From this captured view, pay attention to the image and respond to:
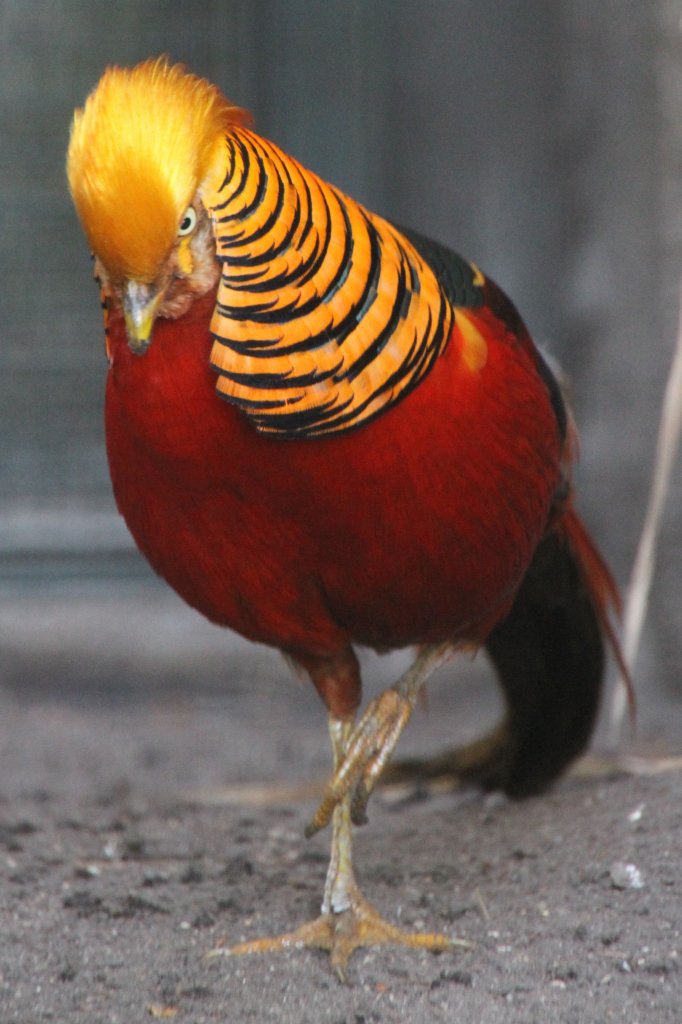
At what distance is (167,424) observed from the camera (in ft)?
7.59

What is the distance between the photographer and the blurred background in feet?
15.9

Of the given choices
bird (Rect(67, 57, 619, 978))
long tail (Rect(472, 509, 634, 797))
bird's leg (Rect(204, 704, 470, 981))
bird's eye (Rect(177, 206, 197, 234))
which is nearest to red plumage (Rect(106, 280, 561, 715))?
bird (Rect(67, 57, 619, 978))

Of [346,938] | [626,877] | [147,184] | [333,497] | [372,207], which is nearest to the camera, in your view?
[147,184]

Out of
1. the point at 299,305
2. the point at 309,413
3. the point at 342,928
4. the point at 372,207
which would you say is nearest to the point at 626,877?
the point at 342,928

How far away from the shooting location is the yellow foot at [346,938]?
8.51ft

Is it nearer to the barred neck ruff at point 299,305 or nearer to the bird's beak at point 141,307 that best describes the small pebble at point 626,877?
the barred neck ruff at point 299,305

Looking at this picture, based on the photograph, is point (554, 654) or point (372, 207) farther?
point (372, 207)

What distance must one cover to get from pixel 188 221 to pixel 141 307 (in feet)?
0.48

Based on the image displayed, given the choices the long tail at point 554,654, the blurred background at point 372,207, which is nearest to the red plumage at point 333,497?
the long tail at point 554,654

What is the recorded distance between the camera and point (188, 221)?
7.00 ft

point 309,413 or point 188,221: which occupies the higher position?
point 188,221

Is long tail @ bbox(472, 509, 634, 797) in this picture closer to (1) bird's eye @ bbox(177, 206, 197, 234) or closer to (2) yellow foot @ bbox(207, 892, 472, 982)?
(2) yellow foot @ bbox(207, 892, 472, 982)

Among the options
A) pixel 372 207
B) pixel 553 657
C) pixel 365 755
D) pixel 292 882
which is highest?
pixel 372 207

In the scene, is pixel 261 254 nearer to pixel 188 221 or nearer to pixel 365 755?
pixel 188 221
